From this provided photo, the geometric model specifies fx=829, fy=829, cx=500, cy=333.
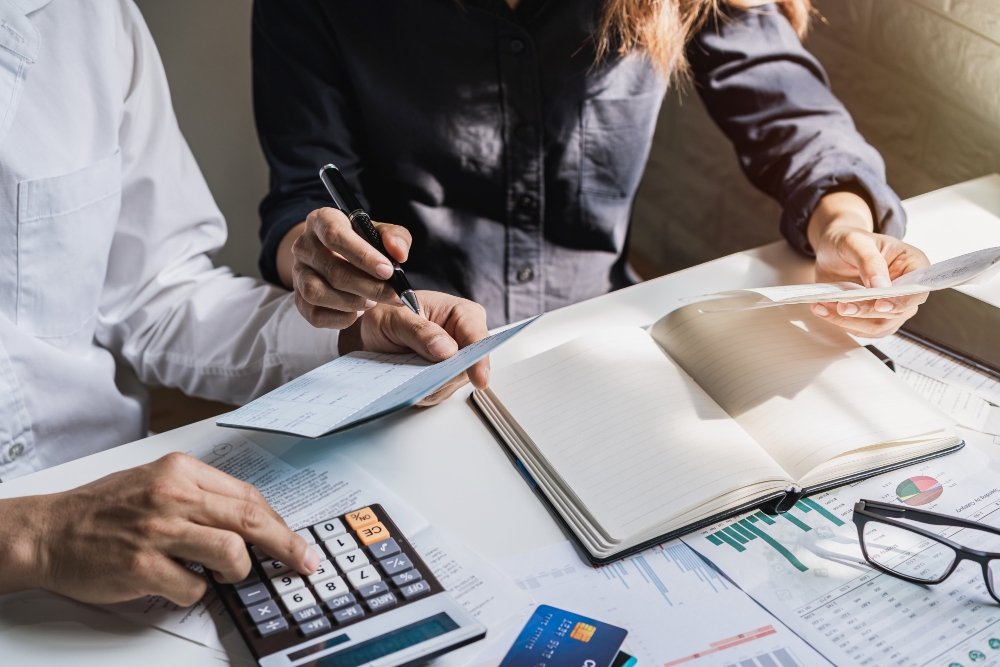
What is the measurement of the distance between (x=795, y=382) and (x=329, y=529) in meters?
0.43

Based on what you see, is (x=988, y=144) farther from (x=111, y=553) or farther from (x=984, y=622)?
(x=111, y=553)

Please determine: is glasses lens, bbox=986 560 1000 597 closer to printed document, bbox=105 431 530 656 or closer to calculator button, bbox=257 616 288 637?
printed document, bbox=105 431 530 656

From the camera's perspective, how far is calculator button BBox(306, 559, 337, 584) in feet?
1.94

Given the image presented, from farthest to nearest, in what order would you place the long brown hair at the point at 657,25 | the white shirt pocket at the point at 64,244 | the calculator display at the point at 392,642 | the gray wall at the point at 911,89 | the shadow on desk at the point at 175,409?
1. the shadow on desk at the point at 175,409
2. the gray wall at the point at 911,89
3. the long brown hair at the point at 657,25
4. the white shirt pocket at the point at 64,244
5. the calculator display at the point at 392,642

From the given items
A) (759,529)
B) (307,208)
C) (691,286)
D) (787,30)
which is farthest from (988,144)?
(307,208)

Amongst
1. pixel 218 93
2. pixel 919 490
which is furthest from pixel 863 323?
pixel 218 93

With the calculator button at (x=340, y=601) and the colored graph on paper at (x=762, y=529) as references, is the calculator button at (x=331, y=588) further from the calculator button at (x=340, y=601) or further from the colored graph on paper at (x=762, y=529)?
the colored graph on paper at (x=762, y=529)

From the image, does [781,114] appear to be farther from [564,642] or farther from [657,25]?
[564,642]

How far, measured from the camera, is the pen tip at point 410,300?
75 centimetres

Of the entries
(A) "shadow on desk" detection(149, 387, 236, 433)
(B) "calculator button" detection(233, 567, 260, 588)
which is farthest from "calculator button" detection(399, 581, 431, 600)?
(A) "shadow on desk" detection(149, 387, 236, 433)

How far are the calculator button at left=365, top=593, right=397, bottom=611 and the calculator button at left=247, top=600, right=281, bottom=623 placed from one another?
0.06 metres

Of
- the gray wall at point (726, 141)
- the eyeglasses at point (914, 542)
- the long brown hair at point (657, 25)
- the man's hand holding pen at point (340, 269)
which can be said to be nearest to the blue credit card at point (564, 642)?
the eyeglasses at point (914, 542)

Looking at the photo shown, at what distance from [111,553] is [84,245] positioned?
46 cm

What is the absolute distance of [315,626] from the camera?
1.83 feet
